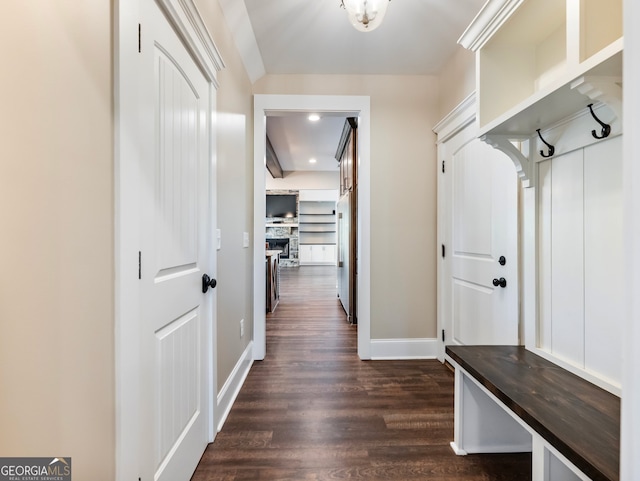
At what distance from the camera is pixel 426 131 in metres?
2.66

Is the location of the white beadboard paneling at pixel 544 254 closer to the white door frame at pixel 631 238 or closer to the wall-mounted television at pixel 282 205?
the white door frame at pixel 631 238

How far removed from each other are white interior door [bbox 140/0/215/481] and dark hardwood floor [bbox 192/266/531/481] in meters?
0.29

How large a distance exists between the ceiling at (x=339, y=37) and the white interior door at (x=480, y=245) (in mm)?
701

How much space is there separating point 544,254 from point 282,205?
26.4 ft

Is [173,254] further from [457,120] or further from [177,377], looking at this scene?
[457,120]

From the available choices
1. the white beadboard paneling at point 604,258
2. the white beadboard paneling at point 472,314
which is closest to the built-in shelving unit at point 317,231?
the white beadboard paneling at point 472,314

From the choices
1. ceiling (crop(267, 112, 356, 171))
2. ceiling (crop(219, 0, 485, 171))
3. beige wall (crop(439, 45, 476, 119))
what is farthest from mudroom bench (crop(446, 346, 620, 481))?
ceiling (crop(267, 112, 356, 171))

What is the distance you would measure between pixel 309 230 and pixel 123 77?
9148 mm

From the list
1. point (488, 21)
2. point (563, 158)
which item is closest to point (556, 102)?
point (563, 158)

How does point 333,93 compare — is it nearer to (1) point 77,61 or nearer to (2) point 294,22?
(2) point 294,22

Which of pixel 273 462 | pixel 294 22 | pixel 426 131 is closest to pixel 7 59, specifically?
pixel 273 462

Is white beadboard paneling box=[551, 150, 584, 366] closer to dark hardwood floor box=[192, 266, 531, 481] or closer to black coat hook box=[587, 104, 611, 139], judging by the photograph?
black coat hook box=[587, 104, 611, 139]

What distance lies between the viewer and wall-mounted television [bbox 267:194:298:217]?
29.4 ft

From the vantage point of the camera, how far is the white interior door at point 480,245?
5.67ft
